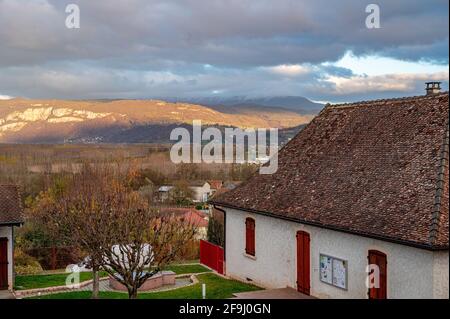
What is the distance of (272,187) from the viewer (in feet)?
77.2

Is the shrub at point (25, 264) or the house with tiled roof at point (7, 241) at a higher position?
the house with tiled roof at point (7, 241)

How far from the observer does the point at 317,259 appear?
20.0 m

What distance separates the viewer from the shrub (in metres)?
31.0

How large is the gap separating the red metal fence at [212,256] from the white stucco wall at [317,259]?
2.00 m

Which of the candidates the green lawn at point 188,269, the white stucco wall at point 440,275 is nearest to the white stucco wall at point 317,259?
the white stucco wall at point 440,275

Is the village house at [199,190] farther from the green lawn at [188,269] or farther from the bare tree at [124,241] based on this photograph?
the bare tree at [124,241]

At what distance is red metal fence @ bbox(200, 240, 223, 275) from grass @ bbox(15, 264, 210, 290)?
44cm

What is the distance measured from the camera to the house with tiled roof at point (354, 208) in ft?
52.5

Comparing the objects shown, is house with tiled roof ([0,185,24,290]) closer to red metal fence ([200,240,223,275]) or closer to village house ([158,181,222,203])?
red metal fence ([200,240,223,275])

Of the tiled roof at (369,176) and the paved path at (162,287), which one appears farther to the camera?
the paved path at (162,287)

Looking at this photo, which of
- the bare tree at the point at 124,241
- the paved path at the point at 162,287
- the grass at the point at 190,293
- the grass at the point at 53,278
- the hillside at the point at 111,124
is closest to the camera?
the bare tree at the point at 124,241
